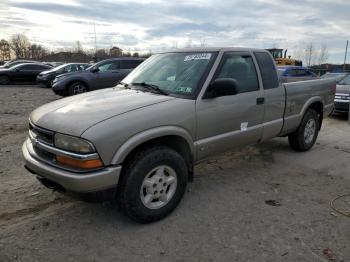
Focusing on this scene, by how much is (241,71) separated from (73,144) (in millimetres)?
2558

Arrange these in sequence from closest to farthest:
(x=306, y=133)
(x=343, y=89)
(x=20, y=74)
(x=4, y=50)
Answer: (x=306, y=133), (x=343, y=89), (x=20, y=74), (x=4, y=50)

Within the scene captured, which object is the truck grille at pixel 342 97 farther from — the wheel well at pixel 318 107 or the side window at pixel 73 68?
the side window at pixel 73 68

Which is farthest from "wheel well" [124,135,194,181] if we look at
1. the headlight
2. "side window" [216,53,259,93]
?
"side window" [216,53,259,93]

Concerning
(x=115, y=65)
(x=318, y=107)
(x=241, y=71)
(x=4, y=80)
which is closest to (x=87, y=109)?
(x=241, y=71)

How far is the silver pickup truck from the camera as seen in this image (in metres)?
3.13

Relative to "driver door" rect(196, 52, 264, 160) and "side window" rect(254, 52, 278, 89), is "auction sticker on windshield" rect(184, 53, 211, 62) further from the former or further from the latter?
"side window" rect(254, 52, 278, 89)

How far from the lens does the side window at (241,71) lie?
4344 millimetres

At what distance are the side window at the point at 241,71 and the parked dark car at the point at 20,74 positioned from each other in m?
19.1

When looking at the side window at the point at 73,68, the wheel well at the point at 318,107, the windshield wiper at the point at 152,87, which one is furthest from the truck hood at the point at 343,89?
the side window at the point at 73,68

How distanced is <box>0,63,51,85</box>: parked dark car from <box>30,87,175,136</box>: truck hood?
61.9 feet

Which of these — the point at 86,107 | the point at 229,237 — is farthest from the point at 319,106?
the point at 86,107

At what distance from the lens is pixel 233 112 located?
14.1 feet

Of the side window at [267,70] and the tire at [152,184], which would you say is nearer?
the tire at [152,184]

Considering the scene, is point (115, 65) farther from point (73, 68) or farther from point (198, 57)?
point (198, 57)
